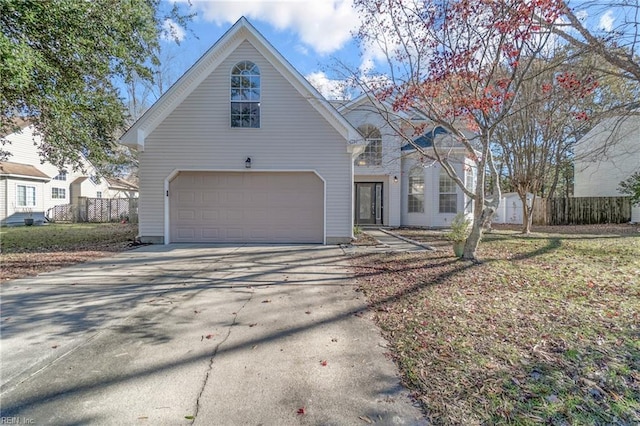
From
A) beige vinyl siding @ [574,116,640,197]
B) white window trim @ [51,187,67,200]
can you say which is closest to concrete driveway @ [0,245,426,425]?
beige vinyl siding @ [574,116,640,197]

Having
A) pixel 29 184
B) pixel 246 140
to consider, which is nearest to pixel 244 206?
pixel 246 140

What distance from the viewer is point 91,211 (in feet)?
76.9

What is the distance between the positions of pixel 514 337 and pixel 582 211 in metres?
20.6

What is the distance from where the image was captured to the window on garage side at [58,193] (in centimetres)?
2375

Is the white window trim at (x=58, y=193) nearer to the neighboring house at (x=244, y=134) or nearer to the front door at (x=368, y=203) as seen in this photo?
the neighboring house at (x=244, y=134)

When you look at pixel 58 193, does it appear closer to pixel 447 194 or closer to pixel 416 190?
pixel 416 190

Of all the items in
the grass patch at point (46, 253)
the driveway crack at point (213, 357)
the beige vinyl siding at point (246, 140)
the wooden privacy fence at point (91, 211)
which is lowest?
the driveway crack at point (213, 357)

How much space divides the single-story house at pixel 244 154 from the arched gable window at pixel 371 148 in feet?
19.5

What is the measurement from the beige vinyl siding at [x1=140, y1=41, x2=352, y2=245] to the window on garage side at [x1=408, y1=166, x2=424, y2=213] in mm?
6974

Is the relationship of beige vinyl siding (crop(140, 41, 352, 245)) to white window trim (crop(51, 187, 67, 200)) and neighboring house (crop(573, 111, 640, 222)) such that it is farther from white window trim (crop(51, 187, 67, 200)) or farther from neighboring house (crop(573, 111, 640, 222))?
white window trim (crop(51, 187, 67, 200))

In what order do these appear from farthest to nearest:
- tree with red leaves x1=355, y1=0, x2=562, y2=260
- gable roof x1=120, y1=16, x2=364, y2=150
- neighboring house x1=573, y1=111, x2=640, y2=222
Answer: neighboring house x1=573, y1=111, x2=640, y2=222, gable roof x1=120, y1=16, x2=364, y2=150, tree with red leaves x1=355, y1=0, x2=562, y2=260

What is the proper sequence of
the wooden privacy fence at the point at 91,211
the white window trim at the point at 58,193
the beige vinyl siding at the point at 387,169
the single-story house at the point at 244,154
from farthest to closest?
the white window trim at the point at 58,193, the wooden privacy fence at the point at 91,211, the beige vinyl siding at the point at 387,169, the single-story house at the point at 244,154

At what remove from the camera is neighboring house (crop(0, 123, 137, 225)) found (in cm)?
1964

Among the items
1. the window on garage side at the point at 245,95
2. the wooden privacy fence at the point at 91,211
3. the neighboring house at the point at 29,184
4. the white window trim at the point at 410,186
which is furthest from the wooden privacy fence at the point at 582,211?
the wooden privacy fence at the point at 91,211
